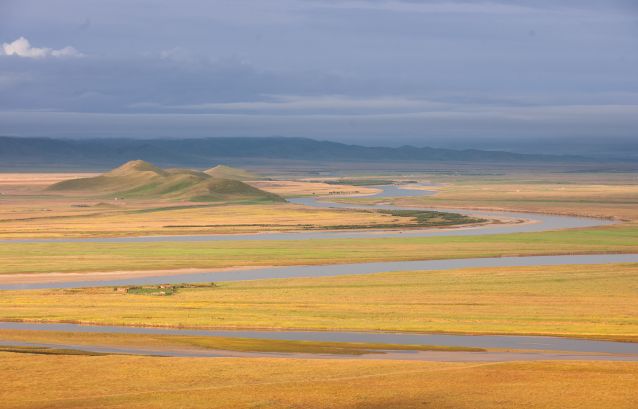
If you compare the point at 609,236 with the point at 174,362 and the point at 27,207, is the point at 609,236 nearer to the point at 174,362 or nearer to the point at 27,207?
the point at 174,362

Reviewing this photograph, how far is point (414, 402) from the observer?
29.5 m

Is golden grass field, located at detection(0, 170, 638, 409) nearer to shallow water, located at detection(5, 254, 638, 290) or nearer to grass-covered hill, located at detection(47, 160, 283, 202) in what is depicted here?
shallow water, located at detection(5, 254, 638, 290)

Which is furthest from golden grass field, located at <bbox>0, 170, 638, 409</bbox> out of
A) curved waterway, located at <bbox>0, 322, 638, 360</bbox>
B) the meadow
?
the meadow

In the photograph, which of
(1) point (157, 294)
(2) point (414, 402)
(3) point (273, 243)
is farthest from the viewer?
(3) point (273, 243)

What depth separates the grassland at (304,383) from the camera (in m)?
29.5

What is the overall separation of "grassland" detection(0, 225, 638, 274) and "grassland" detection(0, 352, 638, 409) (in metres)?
36.0

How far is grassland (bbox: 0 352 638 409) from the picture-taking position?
29.5 m

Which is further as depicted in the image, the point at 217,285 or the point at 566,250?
the point at 566,250

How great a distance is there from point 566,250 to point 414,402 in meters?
54.3

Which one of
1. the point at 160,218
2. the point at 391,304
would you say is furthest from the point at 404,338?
the point at 160,218

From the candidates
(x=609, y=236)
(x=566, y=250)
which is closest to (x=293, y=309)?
(x=566, y=250)

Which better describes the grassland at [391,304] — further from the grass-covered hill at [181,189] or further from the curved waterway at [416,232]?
the grass-covered hill at [181,189]

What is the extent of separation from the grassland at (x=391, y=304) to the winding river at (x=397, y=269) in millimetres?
1307

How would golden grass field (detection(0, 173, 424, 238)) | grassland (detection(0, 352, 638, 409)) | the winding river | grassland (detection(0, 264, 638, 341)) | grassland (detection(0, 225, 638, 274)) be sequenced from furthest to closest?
golden grass field (detection(0, 173, 424, 238))
grassland (detection(0, 225, 638, 274))
grassland (detection(0, 264, 638, 341))
the winding river
grassland (detection(0, 352, 638, 409))
